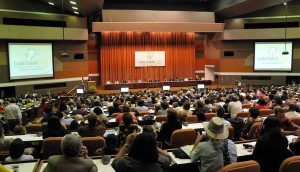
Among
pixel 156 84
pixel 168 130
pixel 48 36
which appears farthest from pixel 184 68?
pixel 168 130

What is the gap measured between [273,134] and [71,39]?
17.0 m

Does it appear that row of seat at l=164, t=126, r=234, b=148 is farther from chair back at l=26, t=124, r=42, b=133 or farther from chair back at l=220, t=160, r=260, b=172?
chair back at l=26, t=124, r=42, b=133

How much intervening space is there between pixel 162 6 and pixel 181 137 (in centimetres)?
1957

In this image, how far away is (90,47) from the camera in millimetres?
22688

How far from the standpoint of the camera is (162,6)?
23953 mm

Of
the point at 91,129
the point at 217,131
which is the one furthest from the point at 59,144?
the point at 217,131

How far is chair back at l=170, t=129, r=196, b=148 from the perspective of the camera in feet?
18.5

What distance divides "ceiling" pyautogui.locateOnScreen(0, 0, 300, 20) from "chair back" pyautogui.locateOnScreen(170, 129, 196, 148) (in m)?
11.6

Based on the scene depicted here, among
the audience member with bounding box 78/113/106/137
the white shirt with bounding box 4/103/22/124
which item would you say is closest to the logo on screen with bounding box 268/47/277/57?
the white shirt with bounding box 4/103/22/124

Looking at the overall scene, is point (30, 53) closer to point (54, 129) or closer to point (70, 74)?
point (70, 74)

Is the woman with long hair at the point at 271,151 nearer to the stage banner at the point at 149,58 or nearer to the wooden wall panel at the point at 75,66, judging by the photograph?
the wooden wall panel at the point at 75,66

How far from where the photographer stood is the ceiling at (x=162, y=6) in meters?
17.3

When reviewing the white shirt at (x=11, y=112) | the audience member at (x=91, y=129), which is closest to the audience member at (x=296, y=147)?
the audience member at (x=91, y=129)

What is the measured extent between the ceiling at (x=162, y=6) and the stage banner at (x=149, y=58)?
11.2 feet
